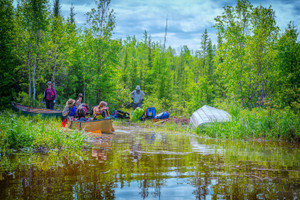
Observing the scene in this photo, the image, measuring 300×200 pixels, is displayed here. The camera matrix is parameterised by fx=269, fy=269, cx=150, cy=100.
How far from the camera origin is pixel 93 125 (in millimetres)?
12070

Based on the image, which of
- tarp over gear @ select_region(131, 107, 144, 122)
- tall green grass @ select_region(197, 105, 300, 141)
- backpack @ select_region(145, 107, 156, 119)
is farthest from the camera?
backpack @ select_region(145, 107, 156, 119)

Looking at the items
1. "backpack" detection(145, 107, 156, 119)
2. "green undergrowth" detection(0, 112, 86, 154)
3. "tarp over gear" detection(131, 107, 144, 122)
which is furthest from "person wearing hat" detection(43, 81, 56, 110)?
"green undergrowth" detection(0, 112, 86, 154)

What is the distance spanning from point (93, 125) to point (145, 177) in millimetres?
7864

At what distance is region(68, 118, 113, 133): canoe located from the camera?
11758mm

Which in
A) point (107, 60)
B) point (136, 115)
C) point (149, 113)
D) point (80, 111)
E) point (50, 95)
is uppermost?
point (107, 60)

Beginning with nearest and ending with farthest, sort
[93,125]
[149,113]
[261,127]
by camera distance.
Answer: [261,127] < [93,125] < [149,113]

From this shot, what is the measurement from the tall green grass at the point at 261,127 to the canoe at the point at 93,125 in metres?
4.75

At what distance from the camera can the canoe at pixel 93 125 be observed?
1176 cm

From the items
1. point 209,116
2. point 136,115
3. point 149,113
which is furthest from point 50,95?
point 209,116

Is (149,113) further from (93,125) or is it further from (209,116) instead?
(93,125)

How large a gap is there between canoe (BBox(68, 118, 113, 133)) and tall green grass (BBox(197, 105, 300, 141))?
15.6 ft

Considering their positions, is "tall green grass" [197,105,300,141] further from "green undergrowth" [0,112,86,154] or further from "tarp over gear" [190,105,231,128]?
"green undergrowth" [0,112,86,154]

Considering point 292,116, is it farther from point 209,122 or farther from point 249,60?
point 249,60

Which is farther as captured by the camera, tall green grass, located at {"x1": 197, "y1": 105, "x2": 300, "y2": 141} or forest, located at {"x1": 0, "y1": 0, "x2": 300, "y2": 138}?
forest, located at {"x1": 0, "y1": 0, "x2": 300, "y2": 138}
